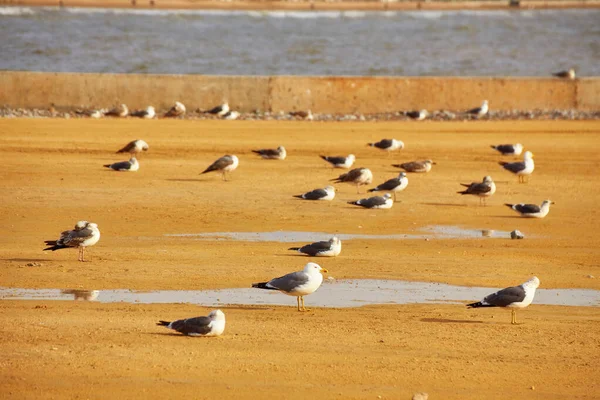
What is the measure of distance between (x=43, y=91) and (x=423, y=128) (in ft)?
30.1

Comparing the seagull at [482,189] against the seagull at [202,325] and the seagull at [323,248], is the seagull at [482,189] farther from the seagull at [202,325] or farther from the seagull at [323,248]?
the seagull at [202,325]

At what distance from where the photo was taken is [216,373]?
10.4 m

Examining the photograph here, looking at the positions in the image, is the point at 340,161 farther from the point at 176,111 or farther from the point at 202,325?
the point at 202,325

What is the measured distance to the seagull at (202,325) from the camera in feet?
37.2

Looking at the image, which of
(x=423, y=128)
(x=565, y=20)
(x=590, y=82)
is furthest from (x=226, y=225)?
(x=565, y=20)

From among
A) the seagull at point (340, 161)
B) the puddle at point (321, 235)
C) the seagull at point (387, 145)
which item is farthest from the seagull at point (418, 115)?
the puddle at point (321, 235)

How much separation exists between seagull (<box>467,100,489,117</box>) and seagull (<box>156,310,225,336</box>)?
22078 millimetres

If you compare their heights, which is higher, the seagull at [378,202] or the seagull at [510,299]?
the seagull at [510,299]

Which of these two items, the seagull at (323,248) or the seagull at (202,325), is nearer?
the seagull at (202,325)

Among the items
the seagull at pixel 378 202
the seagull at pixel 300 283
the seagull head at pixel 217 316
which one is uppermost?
the seagull head at pixel 217 316

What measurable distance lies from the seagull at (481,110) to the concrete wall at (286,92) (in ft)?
2.04

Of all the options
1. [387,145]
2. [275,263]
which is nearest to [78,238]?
[275,263]

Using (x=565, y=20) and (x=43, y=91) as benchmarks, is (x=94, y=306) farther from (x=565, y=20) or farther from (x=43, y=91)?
(x=565, y=20)

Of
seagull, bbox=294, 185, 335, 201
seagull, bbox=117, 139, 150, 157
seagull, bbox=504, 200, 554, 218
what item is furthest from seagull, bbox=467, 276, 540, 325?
seagull, bbox=117, 139, 150, 157
